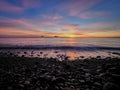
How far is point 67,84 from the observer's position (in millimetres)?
4777

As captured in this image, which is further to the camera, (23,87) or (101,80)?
(101,80)

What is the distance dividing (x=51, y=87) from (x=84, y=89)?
4.29 feet

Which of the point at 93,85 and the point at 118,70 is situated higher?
the point at 118,70

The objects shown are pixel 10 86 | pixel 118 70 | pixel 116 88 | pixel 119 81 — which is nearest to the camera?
pixel 116 88

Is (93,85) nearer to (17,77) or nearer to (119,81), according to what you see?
(119,81)

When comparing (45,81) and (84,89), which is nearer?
(84,89)

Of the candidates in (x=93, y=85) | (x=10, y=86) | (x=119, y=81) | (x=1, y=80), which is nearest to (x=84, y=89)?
(x=93, y=85)

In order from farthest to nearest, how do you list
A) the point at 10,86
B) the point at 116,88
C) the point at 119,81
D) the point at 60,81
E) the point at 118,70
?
the point at 118,70 < the point at 60,81 < the point at 119,81 < the point at 10,86 < the point at 116,88

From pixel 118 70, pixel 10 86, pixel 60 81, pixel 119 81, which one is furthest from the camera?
pixel 118 70

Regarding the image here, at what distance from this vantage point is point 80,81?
5.10 metres

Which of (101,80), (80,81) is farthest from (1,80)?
(101,80)

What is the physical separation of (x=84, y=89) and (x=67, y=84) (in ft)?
2.49

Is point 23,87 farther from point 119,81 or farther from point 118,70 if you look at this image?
point 118,70

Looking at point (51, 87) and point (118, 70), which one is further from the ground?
point (118, 70)
